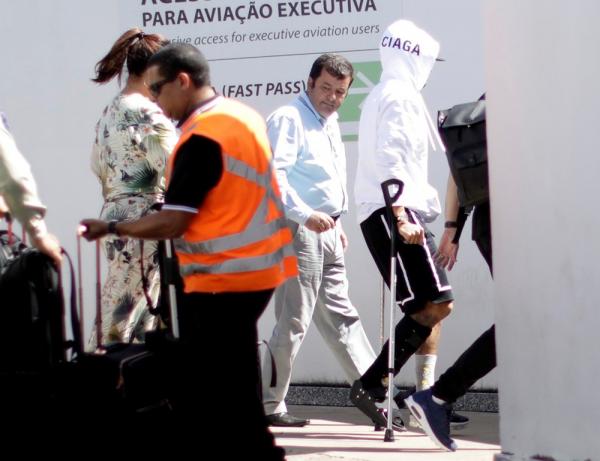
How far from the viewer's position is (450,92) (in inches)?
315

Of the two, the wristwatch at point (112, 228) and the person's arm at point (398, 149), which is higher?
the person's arm at point (398, 149)

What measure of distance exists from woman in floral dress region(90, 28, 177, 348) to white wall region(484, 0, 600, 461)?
4.72ft

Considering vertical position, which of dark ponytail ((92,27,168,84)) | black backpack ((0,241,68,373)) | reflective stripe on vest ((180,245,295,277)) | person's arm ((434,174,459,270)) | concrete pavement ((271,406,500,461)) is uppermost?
dark ponytail ((92,27,168,84))

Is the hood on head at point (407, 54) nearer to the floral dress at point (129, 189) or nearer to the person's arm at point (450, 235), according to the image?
the person's arm at point (450, 235)

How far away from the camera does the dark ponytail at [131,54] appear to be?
245 inches

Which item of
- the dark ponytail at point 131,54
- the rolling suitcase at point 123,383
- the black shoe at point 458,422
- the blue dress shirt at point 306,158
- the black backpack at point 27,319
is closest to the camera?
the rolling suitcase at point 123,383

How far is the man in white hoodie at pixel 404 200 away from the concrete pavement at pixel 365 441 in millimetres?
252

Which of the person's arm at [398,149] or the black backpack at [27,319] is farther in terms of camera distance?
the person's arm at [398,149]

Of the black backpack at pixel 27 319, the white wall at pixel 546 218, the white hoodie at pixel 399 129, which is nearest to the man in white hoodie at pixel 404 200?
the white hoodie at pixel 399 129

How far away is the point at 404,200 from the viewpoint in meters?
6.89

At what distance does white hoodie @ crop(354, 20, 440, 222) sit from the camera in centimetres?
687

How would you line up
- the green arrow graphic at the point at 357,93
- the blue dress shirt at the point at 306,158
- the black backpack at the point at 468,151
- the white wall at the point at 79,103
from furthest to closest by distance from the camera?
1. the white wall at the point at 79,103
2. the green arrow graphic at the point at 357,93
3. the blue dress shirt at the point at 306,158
4. the black backpack at the point at 468,151

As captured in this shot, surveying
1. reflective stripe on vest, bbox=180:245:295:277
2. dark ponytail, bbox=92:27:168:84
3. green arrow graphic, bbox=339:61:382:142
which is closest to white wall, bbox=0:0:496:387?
green arrow graphic, bbox=339:61:382:142

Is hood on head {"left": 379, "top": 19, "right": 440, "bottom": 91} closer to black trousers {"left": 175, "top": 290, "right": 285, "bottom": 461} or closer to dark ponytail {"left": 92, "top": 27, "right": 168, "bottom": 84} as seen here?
dark ponytail {"left": 92, "top": 27, "right": 168, "bottom": 84}
